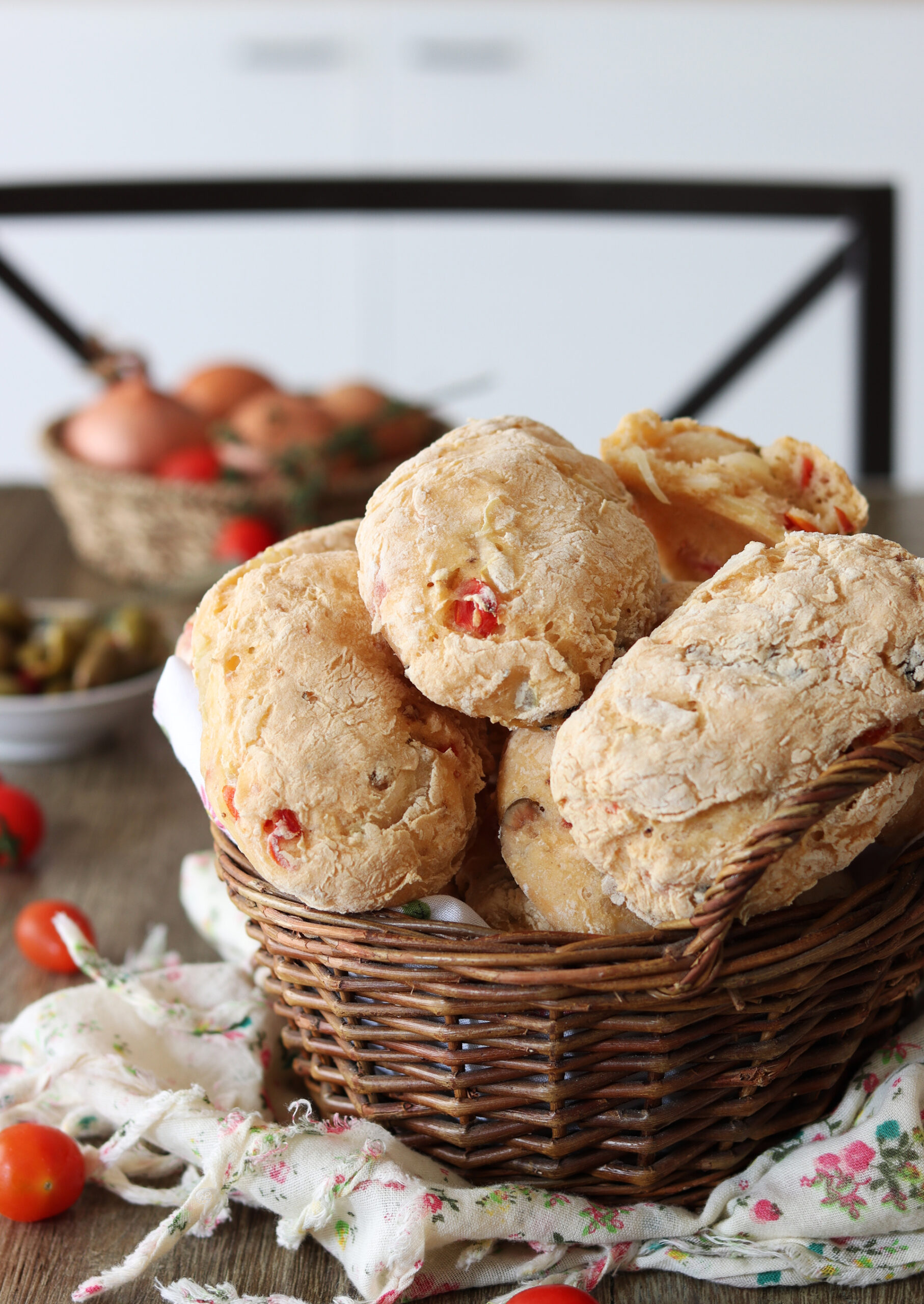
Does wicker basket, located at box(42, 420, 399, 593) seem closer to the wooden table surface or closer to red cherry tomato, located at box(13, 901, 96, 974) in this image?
the wooden table surface

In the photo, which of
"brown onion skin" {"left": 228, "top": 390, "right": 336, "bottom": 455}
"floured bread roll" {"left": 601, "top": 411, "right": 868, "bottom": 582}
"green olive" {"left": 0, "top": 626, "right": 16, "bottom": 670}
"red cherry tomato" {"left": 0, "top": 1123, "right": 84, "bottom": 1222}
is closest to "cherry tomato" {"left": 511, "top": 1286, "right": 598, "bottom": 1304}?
"red cherry tomato" {"left": 0, "top": 1123, "right": 84, "bottom": 1222}

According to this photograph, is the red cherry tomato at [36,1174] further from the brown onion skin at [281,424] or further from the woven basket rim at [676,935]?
the brown onion skin at [281,424]

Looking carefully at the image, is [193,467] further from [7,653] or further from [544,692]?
[544,692]

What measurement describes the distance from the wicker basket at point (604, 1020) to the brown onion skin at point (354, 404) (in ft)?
5.37

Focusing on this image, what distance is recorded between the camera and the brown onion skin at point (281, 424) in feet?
7.79

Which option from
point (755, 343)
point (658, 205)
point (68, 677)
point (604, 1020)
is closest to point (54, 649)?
point (68, 677)

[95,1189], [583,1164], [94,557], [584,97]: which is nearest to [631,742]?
[583,1164]

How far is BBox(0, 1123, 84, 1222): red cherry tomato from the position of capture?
0.93 meters

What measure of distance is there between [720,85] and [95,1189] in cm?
513

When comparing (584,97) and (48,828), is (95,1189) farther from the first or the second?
(584,97)

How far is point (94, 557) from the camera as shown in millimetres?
2441

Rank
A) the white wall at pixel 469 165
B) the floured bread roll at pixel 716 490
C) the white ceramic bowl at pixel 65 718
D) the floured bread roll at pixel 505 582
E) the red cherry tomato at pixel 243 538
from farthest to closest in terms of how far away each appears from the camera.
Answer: the white wall at pixel 469 165
the red cherry tomato at pixel 243 538
the white ceramic bowl at pixel 65 718
the floured bread roll at pixel 716 490
the floured bread roll at pixel 505 582

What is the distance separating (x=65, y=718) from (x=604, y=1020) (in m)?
1.05

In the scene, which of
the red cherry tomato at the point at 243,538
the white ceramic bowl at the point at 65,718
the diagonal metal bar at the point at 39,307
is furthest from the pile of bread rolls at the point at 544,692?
the diagonal metal bar at the point at 39,307
